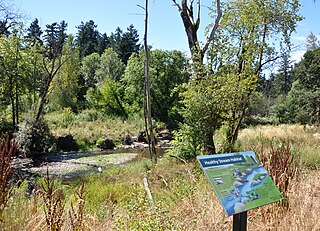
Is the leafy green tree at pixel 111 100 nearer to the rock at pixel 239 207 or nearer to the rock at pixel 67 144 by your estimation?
the rock at pixel 67 144

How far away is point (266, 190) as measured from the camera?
7.70 feet

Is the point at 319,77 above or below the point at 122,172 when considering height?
above

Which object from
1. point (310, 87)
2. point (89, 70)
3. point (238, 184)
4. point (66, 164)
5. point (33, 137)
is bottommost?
point (66, 164)

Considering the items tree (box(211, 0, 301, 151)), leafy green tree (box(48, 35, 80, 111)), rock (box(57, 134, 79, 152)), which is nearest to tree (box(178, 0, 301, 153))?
tree (box(211, 0, 301, 151))

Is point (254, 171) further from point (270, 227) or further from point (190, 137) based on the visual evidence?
point (190, 137)

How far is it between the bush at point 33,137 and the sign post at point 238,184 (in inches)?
587

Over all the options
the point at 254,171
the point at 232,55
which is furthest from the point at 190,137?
the point at 254,171

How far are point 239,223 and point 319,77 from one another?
80.0ft

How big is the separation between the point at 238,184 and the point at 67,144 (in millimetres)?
18241

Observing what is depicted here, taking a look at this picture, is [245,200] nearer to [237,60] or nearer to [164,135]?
[237,60]

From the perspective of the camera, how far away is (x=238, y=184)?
7.13ft

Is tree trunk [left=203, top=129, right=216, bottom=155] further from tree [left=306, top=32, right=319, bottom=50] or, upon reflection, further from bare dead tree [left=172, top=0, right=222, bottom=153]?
tree [left=306, top=32, right=319, bottom=50]

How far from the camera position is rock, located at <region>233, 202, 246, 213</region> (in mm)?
1996

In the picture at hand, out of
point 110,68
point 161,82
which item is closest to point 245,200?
point 161,82
